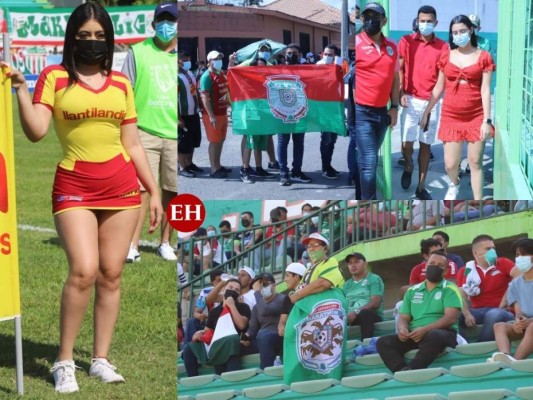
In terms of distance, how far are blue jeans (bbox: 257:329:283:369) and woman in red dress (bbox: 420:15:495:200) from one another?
850 mm

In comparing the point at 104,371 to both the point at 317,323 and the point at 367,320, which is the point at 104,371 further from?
the point at 367,320

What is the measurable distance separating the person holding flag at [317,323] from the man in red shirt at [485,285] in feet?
1.50

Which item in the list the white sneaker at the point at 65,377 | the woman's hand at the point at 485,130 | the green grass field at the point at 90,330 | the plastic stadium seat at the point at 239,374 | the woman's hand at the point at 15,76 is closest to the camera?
the woman's hand at the point at 485,130

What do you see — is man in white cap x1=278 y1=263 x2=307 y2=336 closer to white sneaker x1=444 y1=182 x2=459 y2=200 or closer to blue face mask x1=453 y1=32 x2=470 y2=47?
white sneaker x1=444 y1=182 x2=459 y2=200

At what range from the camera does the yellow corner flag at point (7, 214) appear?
4918 mm

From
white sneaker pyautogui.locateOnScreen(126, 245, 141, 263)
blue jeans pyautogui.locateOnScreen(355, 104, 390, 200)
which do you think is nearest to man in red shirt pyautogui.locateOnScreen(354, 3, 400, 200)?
blue jeans pyautogui.locateOnScreen(355, 104, 390, 200)

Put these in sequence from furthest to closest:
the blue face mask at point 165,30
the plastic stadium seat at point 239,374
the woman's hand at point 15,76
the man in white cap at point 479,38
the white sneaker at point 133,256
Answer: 1. the white sneaker at point 133,256
2. the blue face mask at point 165,30
3. the woman's hand at point 15,76
4. the plastic stadium seat at point 239,374
5. the man in white cap at point 479,38

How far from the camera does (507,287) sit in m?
4.41

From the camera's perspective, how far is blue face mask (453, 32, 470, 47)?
4.15 metres

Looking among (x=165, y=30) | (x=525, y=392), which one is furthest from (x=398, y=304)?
(x=165, y=30)

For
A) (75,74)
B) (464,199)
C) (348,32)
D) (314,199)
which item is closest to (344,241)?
(314,199)

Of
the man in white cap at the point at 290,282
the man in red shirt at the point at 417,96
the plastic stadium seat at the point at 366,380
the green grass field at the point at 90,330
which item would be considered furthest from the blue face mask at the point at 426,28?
the green grass field at the point at 90,330

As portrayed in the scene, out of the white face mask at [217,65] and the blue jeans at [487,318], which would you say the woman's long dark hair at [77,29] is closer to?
the white face mask at [217,65]

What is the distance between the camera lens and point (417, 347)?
14.6 feet
